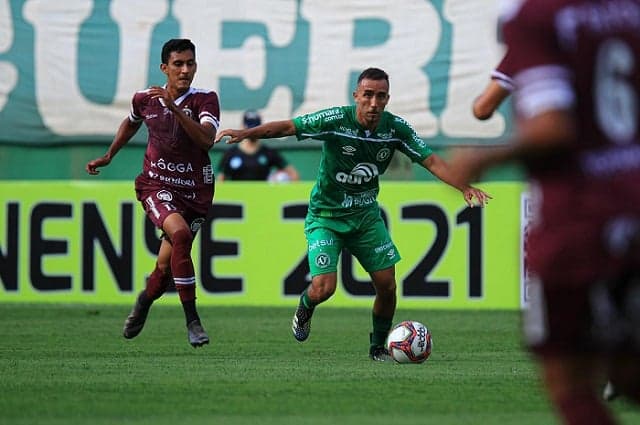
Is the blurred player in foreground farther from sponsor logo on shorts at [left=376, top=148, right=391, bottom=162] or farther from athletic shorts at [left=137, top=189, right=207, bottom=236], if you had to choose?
sponsor logo on shorts at [left=376, top=148, right=391, bottom=162]

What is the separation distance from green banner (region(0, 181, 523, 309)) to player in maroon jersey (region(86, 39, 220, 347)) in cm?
417

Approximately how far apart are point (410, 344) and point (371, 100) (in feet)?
5.51

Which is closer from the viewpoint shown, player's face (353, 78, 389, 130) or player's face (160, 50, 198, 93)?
player's face (353, 78, 389, 130)

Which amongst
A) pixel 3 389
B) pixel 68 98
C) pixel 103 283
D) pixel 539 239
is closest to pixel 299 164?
pixel 68 98

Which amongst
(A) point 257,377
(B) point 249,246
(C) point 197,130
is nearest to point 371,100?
(C) point 197,130

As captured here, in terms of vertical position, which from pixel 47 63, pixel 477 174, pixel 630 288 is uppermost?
pixel 47 63

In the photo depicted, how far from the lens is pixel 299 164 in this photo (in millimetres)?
18656

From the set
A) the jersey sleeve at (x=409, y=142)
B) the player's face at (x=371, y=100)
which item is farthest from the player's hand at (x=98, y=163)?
the jersey sleeve at (x=409, y=142)

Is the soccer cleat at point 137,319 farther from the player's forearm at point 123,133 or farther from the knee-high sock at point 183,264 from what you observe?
the player's forearm at point 123,133

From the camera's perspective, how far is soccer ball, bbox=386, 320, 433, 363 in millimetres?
9273

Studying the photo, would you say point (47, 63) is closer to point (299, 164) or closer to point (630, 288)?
point (299, 164)

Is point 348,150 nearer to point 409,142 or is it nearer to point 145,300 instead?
point 409,142

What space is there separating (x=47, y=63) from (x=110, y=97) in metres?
0.95

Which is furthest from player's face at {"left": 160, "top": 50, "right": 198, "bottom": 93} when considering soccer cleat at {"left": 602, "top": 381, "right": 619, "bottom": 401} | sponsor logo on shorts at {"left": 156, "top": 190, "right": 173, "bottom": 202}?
soccer cleat at {"left": 602, "top": 381, "right": 619, "bottom": 401}
